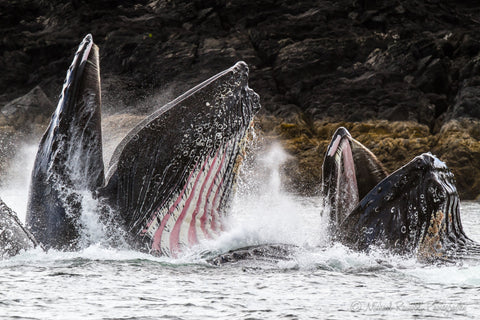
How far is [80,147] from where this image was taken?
486 cm

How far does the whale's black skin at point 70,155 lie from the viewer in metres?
4.82

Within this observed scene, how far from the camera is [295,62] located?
98.1 feet

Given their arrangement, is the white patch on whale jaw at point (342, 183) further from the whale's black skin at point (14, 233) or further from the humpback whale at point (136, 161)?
the whale's black skin at point (14, 233)

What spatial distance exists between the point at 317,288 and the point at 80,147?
200 centimetres

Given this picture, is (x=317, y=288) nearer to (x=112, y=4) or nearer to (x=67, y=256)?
(x=67, y=256)

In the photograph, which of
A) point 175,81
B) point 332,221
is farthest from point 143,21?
point 332,221

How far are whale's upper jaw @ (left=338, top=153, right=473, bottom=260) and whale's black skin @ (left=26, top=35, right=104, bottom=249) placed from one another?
2.04 meters

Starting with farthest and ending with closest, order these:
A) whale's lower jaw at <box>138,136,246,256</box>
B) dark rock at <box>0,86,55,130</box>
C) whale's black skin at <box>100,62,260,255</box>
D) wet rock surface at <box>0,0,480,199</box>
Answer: dark rock at <box>0,86,55,130</box> < wet rock surface at <box>0,0,480,199</box> < whale's lower jaw at <box>138,136,246,256</box> < whale's black skin at <box>100,62,260,255</box>

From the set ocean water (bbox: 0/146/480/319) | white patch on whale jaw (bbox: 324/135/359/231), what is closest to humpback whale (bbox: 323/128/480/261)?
ocean water (bbox: 0/146/480/319)

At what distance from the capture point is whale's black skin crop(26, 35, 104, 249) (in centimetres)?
482

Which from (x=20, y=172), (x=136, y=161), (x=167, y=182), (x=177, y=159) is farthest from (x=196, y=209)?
(x=20, y=172)

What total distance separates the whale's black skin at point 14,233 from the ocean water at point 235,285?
0.28 feet

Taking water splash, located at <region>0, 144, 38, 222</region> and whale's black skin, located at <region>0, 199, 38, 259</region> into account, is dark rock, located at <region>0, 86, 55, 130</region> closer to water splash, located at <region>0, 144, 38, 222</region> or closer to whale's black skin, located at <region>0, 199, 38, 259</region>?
water splash, located at <region>0, 144, 38, 222</region>

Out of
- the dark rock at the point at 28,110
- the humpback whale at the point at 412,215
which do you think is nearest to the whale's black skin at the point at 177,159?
the humpback whale at the point at 412,215
